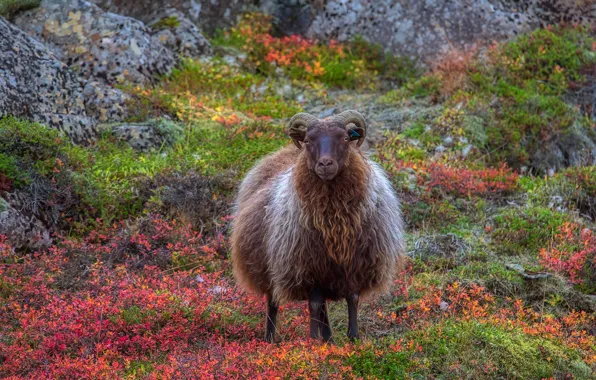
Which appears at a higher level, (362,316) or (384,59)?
(384,59)

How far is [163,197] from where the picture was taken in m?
10.2

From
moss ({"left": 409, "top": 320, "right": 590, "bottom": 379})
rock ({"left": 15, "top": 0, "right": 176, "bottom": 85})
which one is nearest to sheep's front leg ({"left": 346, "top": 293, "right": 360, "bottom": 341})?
moss ({"left": 409, "top": 320, "right": 590, "bottom": 379})

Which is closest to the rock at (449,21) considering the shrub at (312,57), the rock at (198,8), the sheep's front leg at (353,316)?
the shrub at (312,57)

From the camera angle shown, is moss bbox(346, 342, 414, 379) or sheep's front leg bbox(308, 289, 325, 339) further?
sheep's front leg bbox(308, 289, 325, 339)

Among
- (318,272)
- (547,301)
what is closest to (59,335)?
(318,272)

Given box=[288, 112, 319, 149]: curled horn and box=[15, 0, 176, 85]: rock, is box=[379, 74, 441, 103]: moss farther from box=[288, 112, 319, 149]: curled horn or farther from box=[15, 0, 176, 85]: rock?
box=[288, 112, 319, 149]: curled horn

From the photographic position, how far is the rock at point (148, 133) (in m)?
11.7

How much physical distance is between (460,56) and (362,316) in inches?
324

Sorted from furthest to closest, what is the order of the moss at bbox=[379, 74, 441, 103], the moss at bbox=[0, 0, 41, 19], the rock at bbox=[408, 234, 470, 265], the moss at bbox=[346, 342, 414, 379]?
the moss at bbox=[379, 74, 441, 103] → the moss at bbox=[0, 0, 41, 19] → the rock at bbox=[408, 234, 470, 265] → the moss at bbox=[346, 342, 414, 379]

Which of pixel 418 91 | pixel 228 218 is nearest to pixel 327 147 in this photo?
pixel 228 218

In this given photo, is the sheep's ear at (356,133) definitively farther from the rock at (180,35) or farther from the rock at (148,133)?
the rock at (180,35)

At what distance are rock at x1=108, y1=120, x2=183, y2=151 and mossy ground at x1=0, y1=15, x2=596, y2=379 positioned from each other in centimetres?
20

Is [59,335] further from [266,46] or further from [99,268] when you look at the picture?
[266,46]

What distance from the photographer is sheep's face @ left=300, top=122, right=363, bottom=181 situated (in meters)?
6.73
